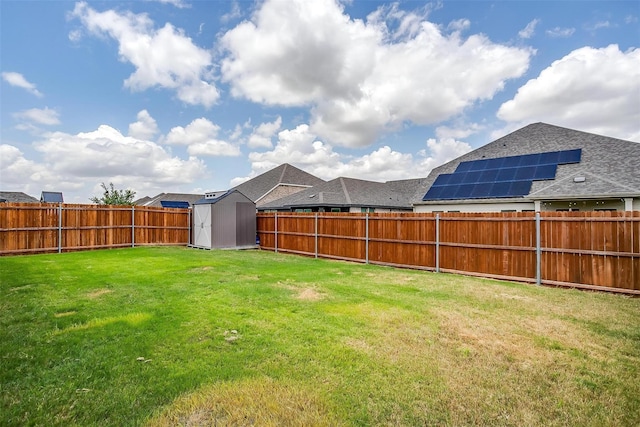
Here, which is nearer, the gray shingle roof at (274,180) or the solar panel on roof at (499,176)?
the solar panel on roof at (499,176)

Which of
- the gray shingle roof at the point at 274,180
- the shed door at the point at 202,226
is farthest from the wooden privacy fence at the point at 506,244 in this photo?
the gray shingle roof at the point at 274,180

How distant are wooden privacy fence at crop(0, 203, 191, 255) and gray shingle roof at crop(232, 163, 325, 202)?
1314 cm

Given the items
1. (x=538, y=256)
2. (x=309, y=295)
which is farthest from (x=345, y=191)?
(x=309, y=295)

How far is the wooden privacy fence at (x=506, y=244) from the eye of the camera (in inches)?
271

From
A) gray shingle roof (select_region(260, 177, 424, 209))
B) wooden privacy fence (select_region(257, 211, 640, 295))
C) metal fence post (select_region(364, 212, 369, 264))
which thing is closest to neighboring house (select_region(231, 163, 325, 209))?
gray shingle roof (select_region(260, 177, 424, 209))

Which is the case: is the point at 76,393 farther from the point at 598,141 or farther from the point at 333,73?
the point at 598,141

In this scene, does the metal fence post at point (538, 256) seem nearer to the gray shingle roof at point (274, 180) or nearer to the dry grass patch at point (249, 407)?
the dry grass patch at point (249, 407)

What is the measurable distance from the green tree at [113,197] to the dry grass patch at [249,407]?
108 ft

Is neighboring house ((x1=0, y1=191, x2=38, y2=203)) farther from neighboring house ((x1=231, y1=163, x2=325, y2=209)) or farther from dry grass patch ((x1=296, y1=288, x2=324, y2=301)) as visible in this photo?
dry grass patch ((x1=296, y1=288, x2=324, y2=301))

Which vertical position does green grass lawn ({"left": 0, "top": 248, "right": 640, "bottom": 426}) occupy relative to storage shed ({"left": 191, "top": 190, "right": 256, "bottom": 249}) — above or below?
below

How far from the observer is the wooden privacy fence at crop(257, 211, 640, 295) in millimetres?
6875

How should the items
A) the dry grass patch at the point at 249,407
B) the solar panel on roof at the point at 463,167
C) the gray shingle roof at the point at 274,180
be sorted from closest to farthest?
the dry grass patch at the point at 249,407, the solar panel on roof at the point at 463,167, the gray shingle roof at the point at 274,180

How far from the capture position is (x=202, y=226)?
15.8 m

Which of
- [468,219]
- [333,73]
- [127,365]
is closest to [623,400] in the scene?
[127,365]
